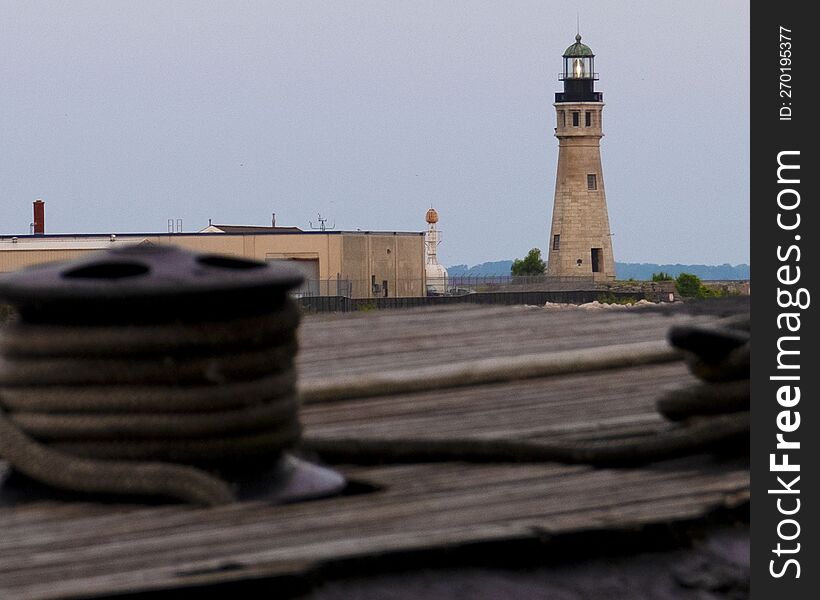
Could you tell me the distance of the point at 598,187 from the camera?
247 ft

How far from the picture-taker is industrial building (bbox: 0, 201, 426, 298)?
5197 cm

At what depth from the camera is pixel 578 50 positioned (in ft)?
258

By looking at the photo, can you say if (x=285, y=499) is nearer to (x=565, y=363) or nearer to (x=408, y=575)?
(x=408, y=575)

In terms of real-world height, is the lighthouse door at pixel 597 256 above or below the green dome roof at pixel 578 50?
below

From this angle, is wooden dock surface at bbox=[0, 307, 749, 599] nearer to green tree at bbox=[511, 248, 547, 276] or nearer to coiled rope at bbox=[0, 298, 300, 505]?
coiled rope at bbox=[0, 298, 300, 505]

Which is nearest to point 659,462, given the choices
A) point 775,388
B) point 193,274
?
point 775,388

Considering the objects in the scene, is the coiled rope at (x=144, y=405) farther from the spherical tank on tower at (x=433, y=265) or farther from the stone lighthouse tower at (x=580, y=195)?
the stone lighthouse tower at (x=580, y=195)

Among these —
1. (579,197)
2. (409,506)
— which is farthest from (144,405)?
(579,197)

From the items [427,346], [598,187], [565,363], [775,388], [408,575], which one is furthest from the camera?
[598,187]

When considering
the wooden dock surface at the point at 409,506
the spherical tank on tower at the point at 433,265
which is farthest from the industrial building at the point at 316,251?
the wooden dock surface at the point at 409,506

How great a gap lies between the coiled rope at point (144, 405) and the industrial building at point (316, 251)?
46050 millimetres

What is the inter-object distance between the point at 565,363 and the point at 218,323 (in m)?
1.24

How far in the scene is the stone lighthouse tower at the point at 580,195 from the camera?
7538 centimetres

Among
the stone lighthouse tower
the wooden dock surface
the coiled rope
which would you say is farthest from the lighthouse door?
the coiled rope
